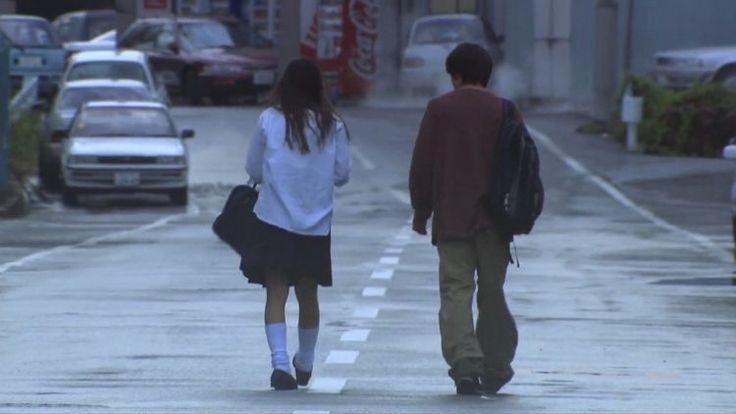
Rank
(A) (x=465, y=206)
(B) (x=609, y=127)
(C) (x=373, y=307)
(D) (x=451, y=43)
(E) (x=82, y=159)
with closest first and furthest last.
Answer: (A) (x=465, y=206) < (C) (x=373, y=307) < (E) (x=82, y=159) < (B) (x=609, y=127) < (D) (x=451, y=43)

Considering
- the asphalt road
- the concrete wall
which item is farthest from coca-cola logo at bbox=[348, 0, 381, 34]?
the asphalt road

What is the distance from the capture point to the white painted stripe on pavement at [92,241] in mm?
18812

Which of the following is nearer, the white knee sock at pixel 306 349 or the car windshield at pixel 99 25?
the white knee sock at pixel 306 349

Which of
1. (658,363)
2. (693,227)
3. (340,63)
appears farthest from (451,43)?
(658,363)

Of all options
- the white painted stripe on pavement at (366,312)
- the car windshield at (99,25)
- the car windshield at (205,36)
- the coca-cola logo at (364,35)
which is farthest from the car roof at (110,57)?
the white painted stripe on pavement at (366,312)

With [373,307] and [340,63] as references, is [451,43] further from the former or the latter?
[373,307]

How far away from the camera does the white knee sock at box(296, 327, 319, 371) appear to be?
10625 millimetres

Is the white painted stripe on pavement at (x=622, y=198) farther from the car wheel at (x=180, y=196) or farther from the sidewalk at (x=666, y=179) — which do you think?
the car wheel at (x=180, y=196)

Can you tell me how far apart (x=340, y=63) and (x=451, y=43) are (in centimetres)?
314

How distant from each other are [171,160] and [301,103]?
60.8 ft

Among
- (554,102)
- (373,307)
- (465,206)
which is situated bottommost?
(554,102)

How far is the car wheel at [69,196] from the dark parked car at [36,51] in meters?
11.6

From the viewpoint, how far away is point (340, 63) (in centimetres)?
4244

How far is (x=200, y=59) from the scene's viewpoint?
42.2 m
